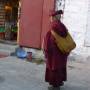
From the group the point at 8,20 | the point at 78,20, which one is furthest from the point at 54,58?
the point at 8,20

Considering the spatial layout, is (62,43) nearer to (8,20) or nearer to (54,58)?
(54,58)

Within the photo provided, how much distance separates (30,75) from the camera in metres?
11.2

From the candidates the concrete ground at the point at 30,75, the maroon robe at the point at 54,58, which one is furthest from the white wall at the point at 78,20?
the maroon robe at the point at 54,58

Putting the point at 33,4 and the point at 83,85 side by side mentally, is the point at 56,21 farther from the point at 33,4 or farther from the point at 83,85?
the point at 33,4

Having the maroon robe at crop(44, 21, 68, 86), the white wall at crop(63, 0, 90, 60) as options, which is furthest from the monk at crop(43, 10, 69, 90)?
the white wall at crop(63, 0, 90, 60)

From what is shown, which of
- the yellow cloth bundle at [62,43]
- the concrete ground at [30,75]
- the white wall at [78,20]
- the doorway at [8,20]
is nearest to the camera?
the yellow cloth bundle at [62,43]

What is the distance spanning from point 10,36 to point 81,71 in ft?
17.5

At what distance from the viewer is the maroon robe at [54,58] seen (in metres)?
9.25

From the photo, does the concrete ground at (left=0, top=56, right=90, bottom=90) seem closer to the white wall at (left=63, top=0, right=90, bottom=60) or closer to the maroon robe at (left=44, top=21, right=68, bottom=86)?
the white wall at (left=63, top=0, right=90, bottom=60)

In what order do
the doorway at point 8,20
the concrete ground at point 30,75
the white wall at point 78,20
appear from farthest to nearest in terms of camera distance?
the doorway at point 8,20, the white wall at point 78,20, the concrete ground at point 30,75

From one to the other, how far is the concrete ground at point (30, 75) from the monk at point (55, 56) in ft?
1.67

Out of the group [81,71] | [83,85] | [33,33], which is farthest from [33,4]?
[83,85]

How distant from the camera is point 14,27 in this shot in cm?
1727

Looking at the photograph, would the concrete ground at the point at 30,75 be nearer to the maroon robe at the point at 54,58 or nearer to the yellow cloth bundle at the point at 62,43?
the maroon robe at the point at 54,58
